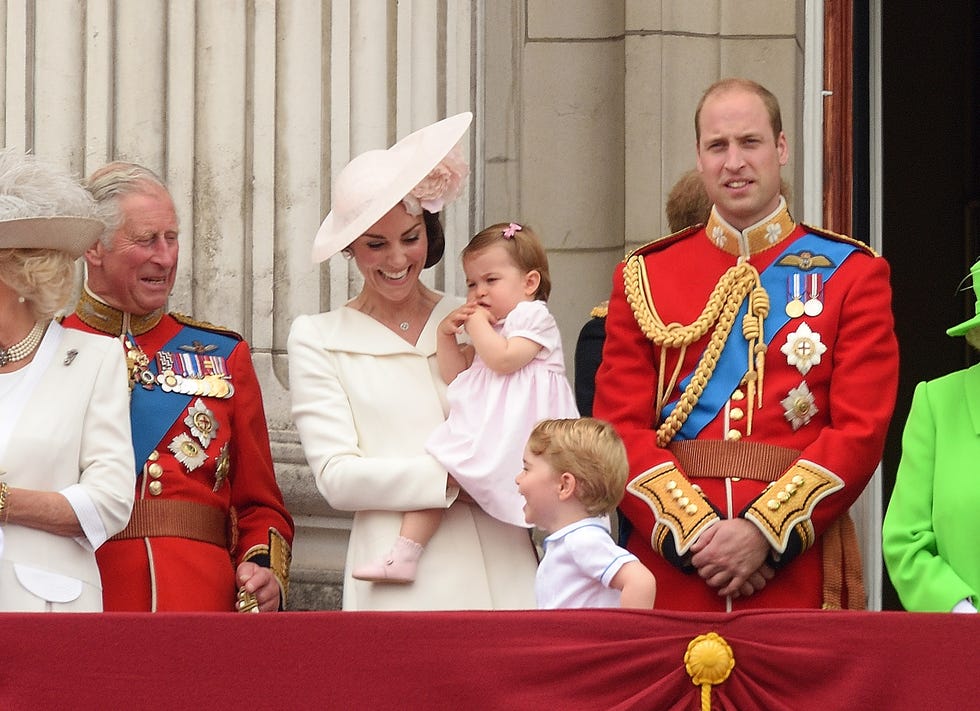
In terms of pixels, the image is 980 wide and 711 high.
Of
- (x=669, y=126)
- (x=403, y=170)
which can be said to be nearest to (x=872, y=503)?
(x=669, y=126)

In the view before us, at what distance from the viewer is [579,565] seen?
3.98m

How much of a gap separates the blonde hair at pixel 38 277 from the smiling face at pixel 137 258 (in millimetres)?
467

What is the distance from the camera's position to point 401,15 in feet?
19.1

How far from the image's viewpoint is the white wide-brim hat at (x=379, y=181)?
4625 millimetres

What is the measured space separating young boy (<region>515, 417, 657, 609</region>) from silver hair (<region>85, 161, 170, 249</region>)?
1202 millimetres

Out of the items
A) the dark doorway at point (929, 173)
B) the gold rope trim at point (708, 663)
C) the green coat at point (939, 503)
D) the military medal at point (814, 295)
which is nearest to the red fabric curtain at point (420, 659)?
the gold rope trim at point (708, 663)

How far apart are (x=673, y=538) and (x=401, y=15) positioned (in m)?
2.18

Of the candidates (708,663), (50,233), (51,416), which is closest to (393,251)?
(50,233)

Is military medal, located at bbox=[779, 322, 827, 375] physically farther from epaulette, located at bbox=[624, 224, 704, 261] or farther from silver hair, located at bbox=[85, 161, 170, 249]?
silver hair, located at bbox=[85, 161, 170, 249]

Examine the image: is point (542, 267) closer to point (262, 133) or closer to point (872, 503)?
point (262, 133)

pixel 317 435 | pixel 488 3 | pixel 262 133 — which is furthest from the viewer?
pixel 488 3

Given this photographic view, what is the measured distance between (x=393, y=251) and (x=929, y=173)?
4.22 metres

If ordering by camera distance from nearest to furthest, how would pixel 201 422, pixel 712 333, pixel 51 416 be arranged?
1. pixel 51 416
2. pixel 712 333
3. pixel 201 422

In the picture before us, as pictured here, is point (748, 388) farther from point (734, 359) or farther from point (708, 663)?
point (708, 663)
